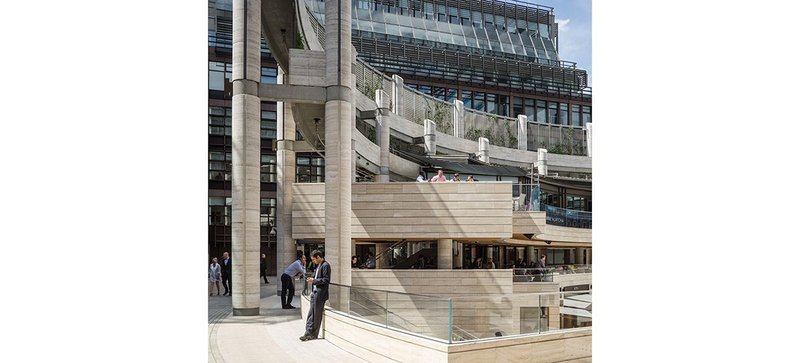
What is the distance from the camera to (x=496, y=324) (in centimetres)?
861

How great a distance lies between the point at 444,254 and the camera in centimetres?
1767

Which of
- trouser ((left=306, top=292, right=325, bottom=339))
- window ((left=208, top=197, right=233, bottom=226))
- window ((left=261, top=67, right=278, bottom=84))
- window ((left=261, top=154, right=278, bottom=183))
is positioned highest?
window ((left=261, top=67, right=278, bottom=84))

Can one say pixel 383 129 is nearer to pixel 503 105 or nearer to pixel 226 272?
pixel 226 272

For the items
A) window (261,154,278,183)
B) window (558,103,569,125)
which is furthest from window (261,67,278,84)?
window (558,103,569,125)

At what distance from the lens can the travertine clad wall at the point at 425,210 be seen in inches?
663

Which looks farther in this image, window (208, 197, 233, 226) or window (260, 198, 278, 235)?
window (260, 198, 278, 235)

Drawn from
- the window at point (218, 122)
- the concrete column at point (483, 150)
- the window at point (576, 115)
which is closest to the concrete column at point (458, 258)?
the window at point (218, 122)

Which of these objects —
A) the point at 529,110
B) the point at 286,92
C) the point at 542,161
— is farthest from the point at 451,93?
the point at 286,92

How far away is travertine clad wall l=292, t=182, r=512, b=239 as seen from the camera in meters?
16.8

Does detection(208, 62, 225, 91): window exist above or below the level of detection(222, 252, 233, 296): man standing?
above

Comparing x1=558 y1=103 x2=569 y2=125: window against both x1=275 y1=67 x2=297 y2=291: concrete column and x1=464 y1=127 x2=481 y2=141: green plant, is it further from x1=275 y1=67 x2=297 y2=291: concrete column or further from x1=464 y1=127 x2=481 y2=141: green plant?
x1=275 y1=67 x2=297 y2=291: concrete column

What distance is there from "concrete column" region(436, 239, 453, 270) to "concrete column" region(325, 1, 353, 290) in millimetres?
4394

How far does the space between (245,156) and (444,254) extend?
6880 millimetres
